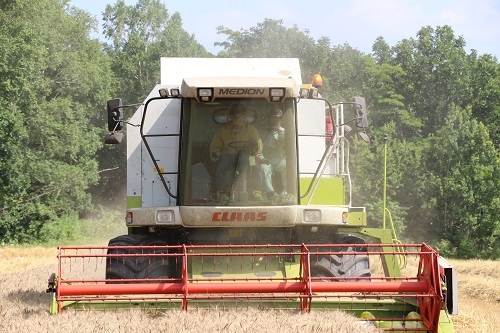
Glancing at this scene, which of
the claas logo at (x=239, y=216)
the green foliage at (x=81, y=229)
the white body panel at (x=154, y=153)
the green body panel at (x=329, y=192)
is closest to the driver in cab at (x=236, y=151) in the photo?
the claas logo at (x=239, y=216)

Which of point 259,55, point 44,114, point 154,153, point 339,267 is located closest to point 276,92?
point 154,153

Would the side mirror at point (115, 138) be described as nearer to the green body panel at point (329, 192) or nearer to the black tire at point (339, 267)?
the green body panel at point (329, 192)

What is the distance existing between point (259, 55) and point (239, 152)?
144 feet

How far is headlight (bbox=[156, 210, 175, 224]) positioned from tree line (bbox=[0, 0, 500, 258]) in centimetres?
2180

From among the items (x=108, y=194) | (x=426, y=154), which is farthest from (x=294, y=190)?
(x=426, y=154)

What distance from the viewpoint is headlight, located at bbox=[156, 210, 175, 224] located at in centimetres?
816

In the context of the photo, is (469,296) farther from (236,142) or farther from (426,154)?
(426,154)

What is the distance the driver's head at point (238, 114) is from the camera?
8.20 m

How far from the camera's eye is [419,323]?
706 cm

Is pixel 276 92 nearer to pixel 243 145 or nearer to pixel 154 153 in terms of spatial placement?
pixel 243 145

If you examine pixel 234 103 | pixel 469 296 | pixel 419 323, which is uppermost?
pixel 234 103

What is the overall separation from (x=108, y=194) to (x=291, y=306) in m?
39.7

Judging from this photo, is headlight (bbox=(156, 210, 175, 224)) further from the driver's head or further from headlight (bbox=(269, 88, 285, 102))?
headlight (bbox=(269, 88, 285, 102))

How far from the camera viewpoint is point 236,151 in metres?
8.22
